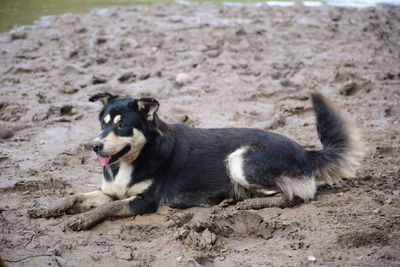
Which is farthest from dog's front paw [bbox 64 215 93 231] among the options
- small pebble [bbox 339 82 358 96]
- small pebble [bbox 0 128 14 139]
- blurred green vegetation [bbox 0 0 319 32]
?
blurred green vegetation [bbox 0 0 319 32]

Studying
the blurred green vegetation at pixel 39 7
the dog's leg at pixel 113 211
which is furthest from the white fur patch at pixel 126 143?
the blurred green vegetation at pixel 39 7

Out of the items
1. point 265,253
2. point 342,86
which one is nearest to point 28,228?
point 265,253

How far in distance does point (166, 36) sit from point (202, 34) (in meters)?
0.81

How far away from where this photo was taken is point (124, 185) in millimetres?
4898

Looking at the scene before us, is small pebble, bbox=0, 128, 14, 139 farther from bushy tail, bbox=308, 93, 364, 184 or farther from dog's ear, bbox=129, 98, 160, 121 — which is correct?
bushy tail, bbox=308, 93, 364, 184

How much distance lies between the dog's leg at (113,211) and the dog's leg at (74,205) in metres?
0.19

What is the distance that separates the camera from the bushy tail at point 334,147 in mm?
5113

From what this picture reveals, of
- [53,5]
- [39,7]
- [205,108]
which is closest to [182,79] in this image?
[205,108]

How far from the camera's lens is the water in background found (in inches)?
520

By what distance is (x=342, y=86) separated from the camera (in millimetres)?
8141

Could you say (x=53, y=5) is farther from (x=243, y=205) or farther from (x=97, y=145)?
(x=243, y=205)

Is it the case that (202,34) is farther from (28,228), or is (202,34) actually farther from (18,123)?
(28,228)

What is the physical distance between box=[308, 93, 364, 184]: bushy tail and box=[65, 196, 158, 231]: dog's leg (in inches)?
68.1

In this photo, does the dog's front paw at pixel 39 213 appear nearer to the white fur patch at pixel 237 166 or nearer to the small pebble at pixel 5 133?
the white fur patch at pixel 237 166
